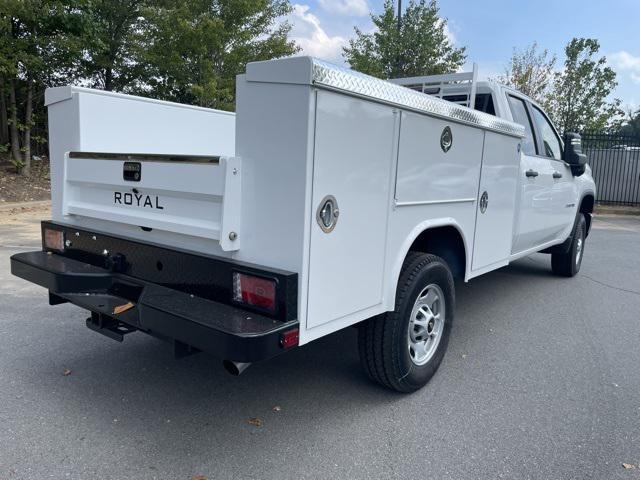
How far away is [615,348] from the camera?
14.5ft

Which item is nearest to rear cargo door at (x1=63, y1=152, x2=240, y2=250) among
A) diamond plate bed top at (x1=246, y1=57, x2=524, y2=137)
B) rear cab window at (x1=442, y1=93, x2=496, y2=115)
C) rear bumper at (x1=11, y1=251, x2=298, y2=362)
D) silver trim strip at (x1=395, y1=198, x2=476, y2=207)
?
rear bumper at (x1=11, y1=251, x2=298, y2=362)

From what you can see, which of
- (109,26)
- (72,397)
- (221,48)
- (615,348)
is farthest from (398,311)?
(109,26)

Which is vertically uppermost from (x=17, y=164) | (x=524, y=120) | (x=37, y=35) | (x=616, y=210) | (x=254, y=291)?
(x=37, y=35)

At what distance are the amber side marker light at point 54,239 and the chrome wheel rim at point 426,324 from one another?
237 cm

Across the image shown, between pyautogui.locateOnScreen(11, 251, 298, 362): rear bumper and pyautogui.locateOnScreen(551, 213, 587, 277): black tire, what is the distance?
5454 mm

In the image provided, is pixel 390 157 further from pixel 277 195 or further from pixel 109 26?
pixel 109 26

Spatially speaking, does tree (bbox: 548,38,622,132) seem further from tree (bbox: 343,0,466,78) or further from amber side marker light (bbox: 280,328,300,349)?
amber side marker light (bbox: 280,328,300,349)

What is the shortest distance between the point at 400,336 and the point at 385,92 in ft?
4.57

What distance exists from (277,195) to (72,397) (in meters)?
1.98

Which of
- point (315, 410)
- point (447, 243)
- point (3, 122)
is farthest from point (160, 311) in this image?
point (3, 122)

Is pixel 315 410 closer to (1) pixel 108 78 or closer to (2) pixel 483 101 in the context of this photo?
(2) pixel 483 101

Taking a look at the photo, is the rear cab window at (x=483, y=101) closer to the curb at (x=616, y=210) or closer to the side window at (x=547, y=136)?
the side window at (x=547, y=136)

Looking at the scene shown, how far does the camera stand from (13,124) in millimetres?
13805

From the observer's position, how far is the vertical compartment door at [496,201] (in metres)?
3.96
